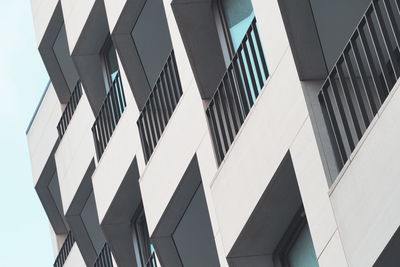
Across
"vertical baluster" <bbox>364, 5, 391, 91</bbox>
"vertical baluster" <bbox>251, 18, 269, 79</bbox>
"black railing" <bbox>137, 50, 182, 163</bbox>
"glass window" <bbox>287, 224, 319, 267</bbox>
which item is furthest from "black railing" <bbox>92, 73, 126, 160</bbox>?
"vertical baluster" <bbox>364, 5, 391, 91</bbox>

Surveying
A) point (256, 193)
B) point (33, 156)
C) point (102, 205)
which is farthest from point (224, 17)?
point (33, 156)

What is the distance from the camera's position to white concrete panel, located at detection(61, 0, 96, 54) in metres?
21.6

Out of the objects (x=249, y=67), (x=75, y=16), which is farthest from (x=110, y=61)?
(x=249, y=67)

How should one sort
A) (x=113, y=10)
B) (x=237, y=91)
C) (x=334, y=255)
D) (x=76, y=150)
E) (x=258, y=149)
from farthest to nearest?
(x=76, y=150) → (x=113, y=10) → (x=237, y=91) → (x=258, y=149) → (x=334, y=255)

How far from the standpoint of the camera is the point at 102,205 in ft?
68.5

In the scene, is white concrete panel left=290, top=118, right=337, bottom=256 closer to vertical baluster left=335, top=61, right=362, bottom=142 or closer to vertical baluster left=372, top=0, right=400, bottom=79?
vertical baluster left=335, top=61, right=362, bottom=142

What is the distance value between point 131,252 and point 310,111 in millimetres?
8151

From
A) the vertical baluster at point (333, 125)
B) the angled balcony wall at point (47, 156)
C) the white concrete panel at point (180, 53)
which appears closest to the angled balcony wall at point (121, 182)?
the white concrete panel at point (180, 53)

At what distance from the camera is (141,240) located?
21250 mm

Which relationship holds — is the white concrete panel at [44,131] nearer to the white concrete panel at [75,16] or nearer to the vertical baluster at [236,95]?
the white concrete panel at [75,16]

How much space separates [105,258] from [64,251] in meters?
4.45

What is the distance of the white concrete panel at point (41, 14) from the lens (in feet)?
80.3

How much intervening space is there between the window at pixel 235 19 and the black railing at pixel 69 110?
26.2ft

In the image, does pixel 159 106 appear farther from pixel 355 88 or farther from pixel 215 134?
pixel 355 88
